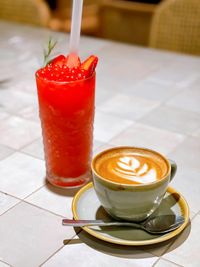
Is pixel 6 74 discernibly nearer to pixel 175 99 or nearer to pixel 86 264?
pixel 175 99

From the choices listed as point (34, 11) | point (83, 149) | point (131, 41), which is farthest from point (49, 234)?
point (131, 41)

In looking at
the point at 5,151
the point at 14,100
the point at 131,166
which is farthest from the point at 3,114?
the point at 131,166

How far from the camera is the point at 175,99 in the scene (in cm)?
126

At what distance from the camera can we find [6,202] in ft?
2.62

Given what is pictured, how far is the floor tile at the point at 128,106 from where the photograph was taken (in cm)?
117

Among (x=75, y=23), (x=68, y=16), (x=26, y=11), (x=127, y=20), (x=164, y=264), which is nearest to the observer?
(x=164, y=264)

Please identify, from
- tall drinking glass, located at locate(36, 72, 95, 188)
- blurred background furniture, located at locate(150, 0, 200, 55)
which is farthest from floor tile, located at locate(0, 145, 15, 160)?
blurred background furniture, located at locate(150, 0, 200, 55)

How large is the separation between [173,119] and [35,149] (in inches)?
14.2

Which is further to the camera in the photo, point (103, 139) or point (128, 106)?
point (128, 106)

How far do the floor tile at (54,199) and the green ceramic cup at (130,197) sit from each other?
0.31ft

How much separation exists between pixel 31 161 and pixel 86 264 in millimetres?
328

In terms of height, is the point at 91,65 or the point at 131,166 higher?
the point at 91,65

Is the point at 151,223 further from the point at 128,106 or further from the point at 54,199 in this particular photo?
the point at 128,106

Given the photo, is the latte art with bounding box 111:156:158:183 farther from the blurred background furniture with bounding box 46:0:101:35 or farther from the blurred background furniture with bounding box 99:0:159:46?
the blurred background furniture with bounding box 46:0:101:35
